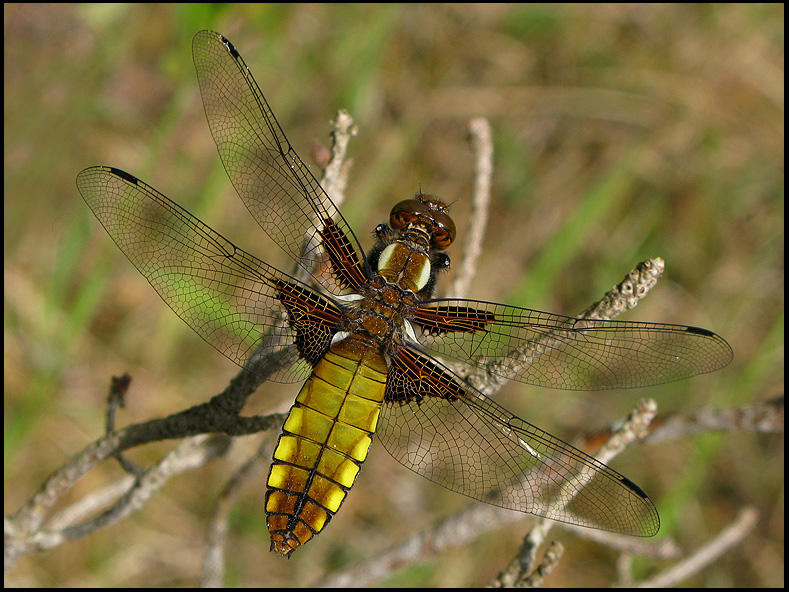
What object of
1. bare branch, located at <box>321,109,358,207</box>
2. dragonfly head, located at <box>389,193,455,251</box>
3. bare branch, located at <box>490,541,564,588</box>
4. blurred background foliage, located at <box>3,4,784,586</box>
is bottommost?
bare branch, located at <box>490,541,564,588</box>

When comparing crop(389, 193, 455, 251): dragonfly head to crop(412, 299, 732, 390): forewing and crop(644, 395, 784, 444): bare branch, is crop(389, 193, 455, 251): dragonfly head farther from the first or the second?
crop(644, 395, 784, 444): bare branch

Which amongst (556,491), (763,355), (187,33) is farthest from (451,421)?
(763,355)

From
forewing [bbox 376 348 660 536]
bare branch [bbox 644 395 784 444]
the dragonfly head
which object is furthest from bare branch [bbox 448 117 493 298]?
bare branch [bbox 644 395 784 444]

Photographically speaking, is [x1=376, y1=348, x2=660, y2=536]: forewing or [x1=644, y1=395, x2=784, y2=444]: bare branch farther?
[x1=644, y1=395, x2=784, y2=444]: bare branch

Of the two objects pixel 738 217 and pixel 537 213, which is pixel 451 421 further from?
pixel 738 217

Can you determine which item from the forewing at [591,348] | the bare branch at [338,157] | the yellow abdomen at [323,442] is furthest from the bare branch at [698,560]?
the bare branch at [338,157]

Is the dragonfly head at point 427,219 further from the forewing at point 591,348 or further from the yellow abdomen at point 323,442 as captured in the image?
the yellow abdomen at point 323,442
